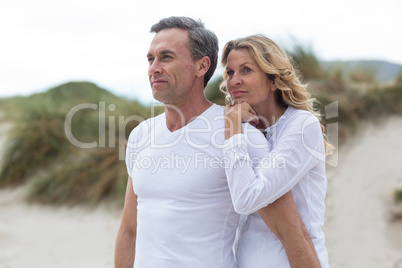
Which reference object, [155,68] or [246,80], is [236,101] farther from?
[155,68]

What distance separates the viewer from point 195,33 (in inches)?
80.7

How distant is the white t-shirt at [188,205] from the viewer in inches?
70.8

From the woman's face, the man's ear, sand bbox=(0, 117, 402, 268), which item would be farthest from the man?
sand bbox=(0, 117, 402, 268)

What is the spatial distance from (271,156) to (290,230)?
30cm

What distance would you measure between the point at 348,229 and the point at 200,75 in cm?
411

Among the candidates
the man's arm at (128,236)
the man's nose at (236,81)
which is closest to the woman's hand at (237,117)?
the man's nose at (236,81)

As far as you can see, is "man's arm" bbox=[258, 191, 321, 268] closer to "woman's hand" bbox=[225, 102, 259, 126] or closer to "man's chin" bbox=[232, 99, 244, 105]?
"woman's hand" bbox=[225, 102, 259, 126]

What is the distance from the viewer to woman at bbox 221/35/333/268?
1.69 meters

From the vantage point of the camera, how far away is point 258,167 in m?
1.75

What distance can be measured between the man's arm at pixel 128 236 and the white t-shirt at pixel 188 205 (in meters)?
0.20

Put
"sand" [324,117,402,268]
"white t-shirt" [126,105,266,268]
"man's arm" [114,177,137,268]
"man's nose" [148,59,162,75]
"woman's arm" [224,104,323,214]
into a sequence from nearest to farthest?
"woman's arm" [224,104,323,214], "white t-shirt" [126,105,266,268], "man's nose" [148,59,162,75], "man's arm" [114,177,137,268], "sand" [324,117,402,268]

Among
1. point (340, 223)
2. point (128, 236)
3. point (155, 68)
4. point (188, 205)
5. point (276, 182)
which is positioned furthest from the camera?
point (340, 223)

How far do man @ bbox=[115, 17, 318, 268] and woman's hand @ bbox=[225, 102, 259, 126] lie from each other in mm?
70

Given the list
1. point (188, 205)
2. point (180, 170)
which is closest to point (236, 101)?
point (180, 170)
